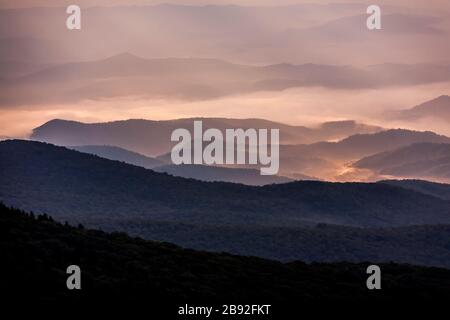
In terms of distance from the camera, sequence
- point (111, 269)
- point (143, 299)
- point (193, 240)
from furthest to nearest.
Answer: point (193, 240) → point (111, 269) → point (143, 299)

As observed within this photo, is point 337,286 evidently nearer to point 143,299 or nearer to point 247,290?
point 247,290

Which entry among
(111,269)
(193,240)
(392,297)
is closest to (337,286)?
(392,297)

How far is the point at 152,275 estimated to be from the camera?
9950 cm

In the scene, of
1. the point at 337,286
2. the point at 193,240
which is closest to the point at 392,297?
the point at 337,286

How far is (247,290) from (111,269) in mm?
10299

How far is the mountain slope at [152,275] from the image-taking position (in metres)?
89.6

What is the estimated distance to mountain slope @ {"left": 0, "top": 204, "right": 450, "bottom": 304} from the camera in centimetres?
8956

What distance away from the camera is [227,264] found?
367ft
